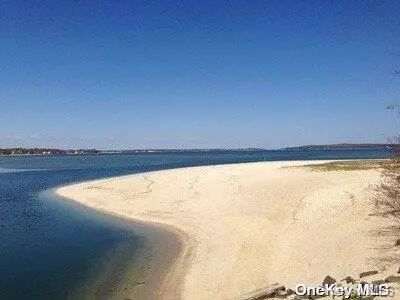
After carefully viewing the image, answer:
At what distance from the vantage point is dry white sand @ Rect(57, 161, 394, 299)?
15.5m

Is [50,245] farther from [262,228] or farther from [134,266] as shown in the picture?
[262,228]

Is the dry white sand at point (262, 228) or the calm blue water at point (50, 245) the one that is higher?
the dry white sand at point (262, 228)

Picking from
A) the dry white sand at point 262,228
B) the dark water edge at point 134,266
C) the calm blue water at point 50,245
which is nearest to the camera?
the dark water edge at point 134,266

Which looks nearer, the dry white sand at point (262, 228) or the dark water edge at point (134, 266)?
the dark water edge at point (134, 266)

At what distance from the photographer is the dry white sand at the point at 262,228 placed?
1554 centimetres

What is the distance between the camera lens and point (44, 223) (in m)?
29.4

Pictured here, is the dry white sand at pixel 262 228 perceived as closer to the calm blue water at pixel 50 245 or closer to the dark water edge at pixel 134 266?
the dark water edge at pixel 134 266

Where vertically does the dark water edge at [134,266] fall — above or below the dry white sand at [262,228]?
below

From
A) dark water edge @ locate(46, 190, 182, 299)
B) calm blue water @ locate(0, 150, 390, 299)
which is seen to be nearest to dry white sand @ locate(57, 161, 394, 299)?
dark water edge @ locate(46, 190, 182, 299)

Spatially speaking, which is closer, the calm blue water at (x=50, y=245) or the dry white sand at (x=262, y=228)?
the dry white sand at (x=262, y=228)

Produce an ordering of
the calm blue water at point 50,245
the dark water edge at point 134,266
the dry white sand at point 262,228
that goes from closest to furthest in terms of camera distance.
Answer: the dark water edge at point 134,266
the dry white sand at point 262,228
the calm blue water at point 50,245

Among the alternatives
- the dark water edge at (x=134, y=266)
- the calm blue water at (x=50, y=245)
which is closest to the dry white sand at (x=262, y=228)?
the dark water edge at (x=134, y=266)

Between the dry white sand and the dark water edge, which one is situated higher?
the dry white sand

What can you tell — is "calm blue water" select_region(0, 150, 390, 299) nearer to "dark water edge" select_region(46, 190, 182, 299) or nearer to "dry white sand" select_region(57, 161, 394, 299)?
"dark water edge" select_region(46, 190, 182, 299)
